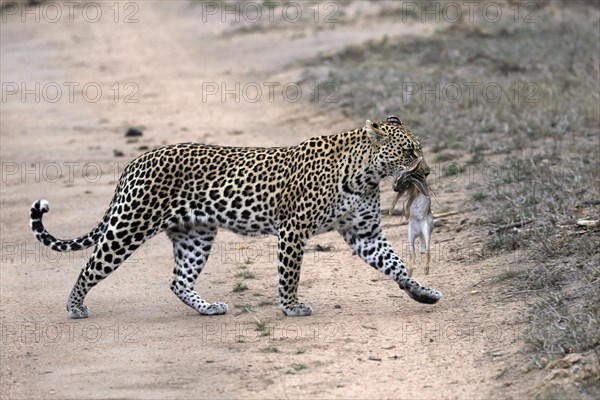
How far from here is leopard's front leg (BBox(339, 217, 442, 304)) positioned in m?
9.29

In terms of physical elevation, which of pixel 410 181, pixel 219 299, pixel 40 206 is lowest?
pixel 219 299

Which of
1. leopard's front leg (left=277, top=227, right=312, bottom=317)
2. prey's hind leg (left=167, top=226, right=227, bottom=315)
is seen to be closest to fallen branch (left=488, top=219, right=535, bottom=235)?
leopard's front leg (left=277, top=227, right=312, bottom=317)

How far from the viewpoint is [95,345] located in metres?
8.87

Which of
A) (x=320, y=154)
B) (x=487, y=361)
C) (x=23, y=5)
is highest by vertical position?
(x=320, y=154)

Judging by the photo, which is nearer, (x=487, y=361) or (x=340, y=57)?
(x=487, y=361)

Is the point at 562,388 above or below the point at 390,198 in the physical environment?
above

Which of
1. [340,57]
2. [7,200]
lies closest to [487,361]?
[7,200]

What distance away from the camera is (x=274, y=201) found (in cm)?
946

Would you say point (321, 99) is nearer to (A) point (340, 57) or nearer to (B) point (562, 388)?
(A) point (340, 57)

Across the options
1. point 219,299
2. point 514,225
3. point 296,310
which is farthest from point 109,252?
point 514,225

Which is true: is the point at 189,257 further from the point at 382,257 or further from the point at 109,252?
the point at 382,257

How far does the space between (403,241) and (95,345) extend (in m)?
3.59

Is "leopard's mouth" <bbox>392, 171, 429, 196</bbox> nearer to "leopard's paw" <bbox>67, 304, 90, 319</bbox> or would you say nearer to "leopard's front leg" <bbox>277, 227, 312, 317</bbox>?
"leopard's front leg" <bbox>277, 227, 312, 317</bbox>

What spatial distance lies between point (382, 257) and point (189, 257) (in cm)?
156
